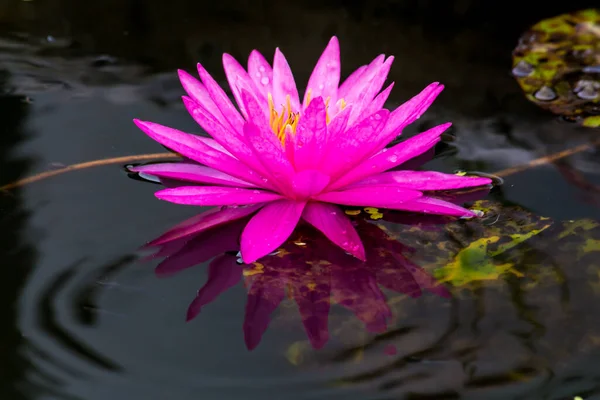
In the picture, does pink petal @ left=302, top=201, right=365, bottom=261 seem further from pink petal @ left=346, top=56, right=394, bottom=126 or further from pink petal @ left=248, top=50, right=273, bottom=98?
pink petal @ left=248, top=50, right=273, bottom=98

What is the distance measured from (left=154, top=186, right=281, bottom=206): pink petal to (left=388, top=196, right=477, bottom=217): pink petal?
0.28 metres

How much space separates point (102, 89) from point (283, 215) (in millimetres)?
804

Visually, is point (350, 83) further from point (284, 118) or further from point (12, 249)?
point (12, 249)

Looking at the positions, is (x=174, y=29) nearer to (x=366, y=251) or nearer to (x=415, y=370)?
(x=366, y=251)

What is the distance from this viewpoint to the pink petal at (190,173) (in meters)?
1.38

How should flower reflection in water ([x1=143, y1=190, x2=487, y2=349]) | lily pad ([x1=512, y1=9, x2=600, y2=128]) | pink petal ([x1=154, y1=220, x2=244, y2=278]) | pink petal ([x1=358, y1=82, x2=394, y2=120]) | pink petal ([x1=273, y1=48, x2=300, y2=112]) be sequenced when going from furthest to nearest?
lily pad ([x1=512, y1=9, x2=600, y2=128])
pink petal ([x1=273, y1=48, x2=300, y2=112])
pink petal ([x1=358, y1=82, x2=394, y2=120])
pink petal ([x1=154, y1=220, x2=244, y2=278])
flower reflection in water ([x1=143, y1=190, x2=487, y2=349])

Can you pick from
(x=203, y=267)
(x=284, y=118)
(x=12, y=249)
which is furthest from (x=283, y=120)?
(x=12, y=249)

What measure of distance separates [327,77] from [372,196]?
1.18ft

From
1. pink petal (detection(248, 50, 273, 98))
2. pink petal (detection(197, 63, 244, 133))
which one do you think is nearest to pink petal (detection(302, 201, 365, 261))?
pink petal (detection(197, 63, 244, 133))

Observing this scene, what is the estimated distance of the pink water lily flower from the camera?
1.26 m

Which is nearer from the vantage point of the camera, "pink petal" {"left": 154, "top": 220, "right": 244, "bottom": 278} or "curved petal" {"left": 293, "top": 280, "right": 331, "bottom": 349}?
"curved petal" {"left": 293, "top": 280, "right": 331, "bottom": 349}

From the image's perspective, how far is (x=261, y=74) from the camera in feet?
5.16

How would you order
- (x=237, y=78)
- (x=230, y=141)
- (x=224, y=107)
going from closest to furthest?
(x=230, y=141) → (x=224, y=107) → (x=237, y=78)

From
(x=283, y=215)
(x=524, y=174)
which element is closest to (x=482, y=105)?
(x=524, y=174)
